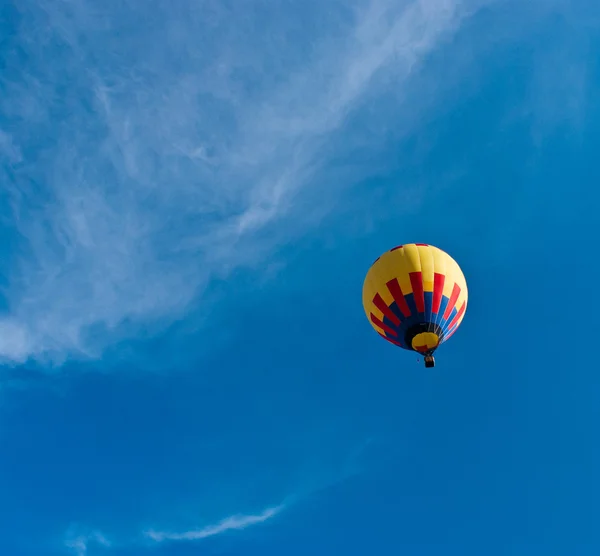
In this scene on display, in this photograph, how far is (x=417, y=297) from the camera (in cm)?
3027

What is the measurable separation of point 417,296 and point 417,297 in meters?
0.06

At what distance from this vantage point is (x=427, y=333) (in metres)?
30.0

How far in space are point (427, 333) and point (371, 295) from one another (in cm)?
470

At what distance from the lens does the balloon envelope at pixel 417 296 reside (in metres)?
30.2

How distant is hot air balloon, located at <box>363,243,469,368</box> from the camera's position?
3019cm

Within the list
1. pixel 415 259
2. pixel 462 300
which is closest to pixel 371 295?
pixel 415 259

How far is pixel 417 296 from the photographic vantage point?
30.3m

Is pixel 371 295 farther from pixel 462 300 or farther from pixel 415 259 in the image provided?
pixel 462 300

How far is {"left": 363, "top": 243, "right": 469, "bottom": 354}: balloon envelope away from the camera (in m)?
30.2

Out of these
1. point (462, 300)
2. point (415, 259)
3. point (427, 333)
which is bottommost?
point (427, 333)

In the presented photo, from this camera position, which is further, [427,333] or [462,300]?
[462,300]

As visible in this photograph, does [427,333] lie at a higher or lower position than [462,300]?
lower

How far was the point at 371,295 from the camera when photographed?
107 feet

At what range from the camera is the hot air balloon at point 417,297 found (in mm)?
30188
